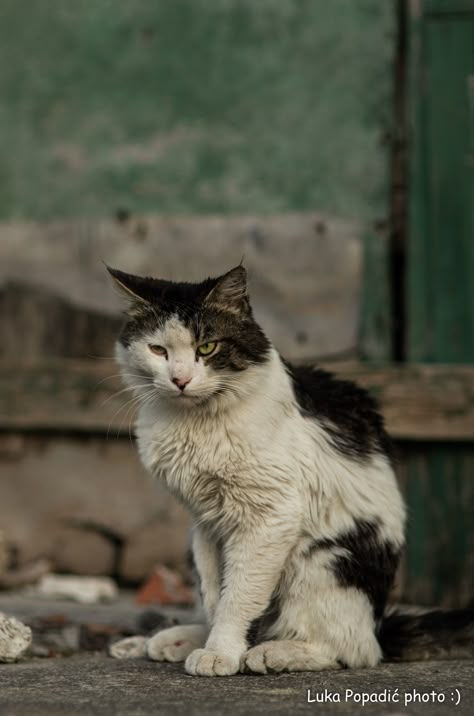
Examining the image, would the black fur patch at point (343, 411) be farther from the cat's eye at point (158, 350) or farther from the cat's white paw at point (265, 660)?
the cat's white paw at point (265, 660)

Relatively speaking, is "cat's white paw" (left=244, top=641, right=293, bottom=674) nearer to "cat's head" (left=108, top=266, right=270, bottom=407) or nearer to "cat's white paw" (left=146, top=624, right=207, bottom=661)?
"cat's white paw" (left=146, top=624, right=207, bottom=661)

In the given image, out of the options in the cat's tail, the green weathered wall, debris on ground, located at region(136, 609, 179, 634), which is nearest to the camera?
the cat's tail

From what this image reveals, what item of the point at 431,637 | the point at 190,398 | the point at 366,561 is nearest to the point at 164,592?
the point at 431,637

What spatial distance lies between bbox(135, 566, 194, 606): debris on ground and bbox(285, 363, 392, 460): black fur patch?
1922 mm

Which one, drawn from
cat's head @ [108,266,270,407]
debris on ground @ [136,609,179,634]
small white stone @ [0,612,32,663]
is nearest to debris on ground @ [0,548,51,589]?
debris on ground @ [136,609,179,634]

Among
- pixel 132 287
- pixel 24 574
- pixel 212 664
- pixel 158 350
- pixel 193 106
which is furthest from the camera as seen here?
pixel 193 106

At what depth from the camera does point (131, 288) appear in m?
3.84

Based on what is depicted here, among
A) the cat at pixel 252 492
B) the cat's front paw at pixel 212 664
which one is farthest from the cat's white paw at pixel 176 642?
the cat's front paw at pixel 212 664

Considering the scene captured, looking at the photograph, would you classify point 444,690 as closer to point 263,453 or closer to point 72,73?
point 263,453

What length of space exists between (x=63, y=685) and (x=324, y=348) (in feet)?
10.6

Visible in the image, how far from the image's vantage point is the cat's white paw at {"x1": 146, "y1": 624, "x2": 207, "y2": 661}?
13.0 ft

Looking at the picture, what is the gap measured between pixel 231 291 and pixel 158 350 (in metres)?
0.34

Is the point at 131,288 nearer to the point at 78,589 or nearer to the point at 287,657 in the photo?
the point at 287,657

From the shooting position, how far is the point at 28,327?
254 inches
